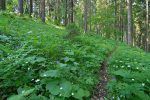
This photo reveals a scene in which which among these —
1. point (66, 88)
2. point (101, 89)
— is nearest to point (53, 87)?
point (66, 88)

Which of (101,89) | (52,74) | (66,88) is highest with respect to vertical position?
(52,74)

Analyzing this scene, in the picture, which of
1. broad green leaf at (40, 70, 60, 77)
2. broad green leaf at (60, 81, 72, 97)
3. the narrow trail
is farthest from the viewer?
the narrow trail

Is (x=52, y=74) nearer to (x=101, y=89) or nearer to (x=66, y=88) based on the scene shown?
(x=66, y=88)

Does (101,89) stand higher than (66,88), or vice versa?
(66,88)

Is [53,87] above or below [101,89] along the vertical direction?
above

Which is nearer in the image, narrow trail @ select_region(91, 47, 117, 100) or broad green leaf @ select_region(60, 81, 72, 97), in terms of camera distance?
broad green leaf @ select_region(60, 81, 72, 97)

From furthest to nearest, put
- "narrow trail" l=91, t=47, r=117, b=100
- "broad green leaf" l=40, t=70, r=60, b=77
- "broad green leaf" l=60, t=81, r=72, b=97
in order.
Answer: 1. "narrow trail" l=91, t=47, r=117, b=100
2. "broad green leaf" l=40, t=70, r=60, b=77
3. "broad green leaf" l=60, t=81, r=72, b=97

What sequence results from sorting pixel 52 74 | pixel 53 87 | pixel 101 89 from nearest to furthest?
pixel 53 87, pixel 52 74, pixel 101 89

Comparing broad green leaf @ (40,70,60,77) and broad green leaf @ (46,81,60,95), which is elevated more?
broad green leaf @ (40,70,60,77)

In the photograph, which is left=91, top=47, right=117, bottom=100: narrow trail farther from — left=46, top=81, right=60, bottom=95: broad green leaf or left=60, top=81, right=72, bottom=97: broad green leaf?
left=46, top=81, right=60, bottom=95: broad green leaf

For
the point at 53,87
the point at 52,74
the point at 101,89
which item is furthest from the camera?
the point at 101,89

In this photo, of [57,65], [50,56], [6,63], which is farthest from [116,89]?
[6,63]

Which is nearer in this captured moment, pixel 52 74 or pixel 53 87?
pixel 53 87

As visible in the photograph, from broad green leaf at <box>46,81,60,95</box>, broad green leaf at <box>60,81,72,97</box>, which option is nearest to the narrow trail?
broad green leaf at <box>60,81,72,97</box>
